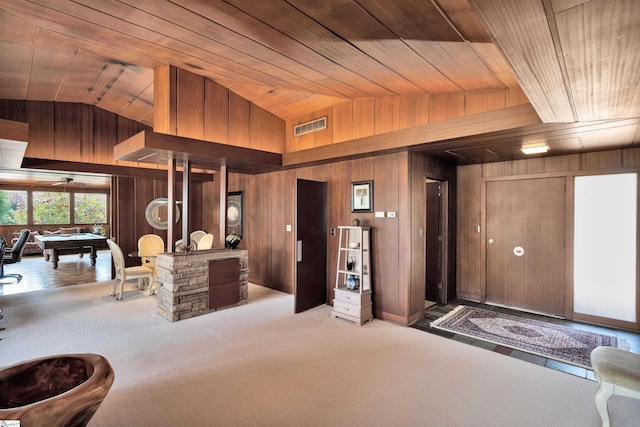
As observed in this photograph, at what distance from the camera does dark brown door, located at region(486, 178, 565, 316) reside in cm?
428

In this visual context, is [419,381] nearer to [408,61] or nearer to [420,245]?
[420,245]

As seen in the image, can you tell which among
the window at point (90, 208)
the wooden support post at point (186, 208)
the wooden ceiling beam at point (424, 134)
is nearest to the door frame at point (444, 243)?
the wooden ceiling beam at point (424, 134)

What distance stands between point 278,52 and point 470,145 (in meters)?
2.41

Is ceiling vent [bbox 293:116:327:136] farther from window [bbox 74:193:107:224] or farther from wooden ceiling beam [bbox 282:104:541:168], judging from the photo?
window [bbox 74:193:107:224]

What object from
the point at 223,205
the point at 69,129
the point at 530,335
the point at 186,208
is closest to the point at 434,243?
the point at 530,335

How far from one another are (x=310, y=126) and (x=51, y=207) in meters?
11.5

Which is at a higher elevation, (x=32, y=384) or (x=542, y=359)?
(x=32, y=384)

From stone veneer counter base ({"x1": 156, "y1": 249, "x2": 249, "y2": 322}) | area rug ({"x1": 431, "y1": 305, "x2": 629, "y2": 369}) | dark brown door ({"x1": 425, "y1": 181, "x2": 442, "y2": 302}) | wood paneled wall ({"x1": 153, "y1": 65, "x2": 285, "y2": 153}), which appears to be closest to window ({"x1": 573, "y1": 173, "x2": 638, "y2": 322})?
area rug ({"x1": 431, "y1": 305, "x2": 629, "y2": 369})

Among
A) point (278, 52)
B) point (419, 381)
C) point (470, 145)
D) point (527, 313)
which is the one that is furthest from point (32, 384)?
point (527, 313)

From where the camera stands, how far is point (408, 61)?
104 inches

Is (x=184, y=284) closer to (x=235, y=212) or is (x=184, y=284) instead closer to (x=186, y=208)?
(x=186, y=208)

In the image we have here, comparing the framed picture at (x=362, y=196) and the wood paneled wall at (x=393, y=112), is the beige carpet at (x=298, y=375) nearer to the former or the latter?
the framed picture at (x=362, y=196)

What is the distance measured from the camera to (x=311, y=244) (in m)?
4.61

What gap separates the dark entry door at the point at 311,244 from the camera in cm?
442
